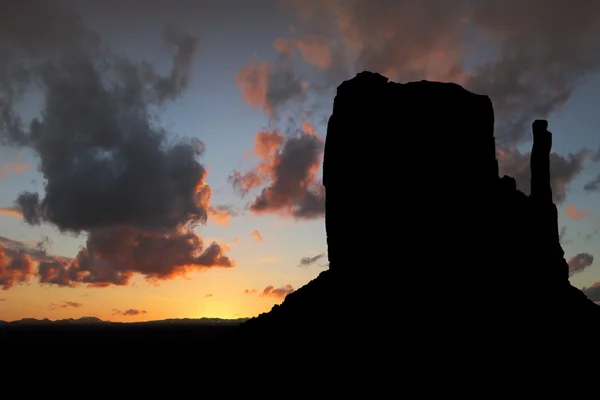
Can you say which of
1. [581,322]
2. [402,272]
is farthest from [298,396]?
[581,322]

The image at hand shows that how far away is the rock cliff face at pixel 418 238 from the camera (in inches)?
1548

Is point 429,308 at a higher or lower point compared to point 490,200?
lower

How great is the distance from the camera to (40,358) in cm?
10900

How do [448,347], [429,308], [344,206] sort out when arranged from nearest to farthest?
1. [448,347]
2. [429,308]
3. [344,206]

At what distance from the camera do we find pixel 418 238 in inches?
1764

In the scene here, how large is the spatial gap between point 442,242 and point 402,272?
467 centimetres

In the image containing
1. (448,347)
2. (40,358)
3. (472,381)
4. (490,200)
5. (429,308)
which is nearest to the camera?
(472,381)

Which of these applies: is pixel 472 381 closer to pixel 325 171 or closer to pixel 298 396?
pixel 298 396

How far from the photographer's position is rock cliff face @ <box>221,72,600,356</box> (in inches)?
1548

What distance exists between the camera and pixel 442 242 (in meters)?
44.5

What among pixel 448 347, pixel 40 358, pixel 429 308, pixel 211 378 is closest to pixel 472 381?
pixel 448 347

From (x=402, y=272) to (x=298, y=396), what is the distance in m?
16.0

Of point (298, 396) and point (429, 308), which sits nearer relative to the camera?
point (298, 396)

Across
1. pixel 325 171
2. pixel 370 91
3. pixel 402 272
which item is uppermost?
pixel 370 91
